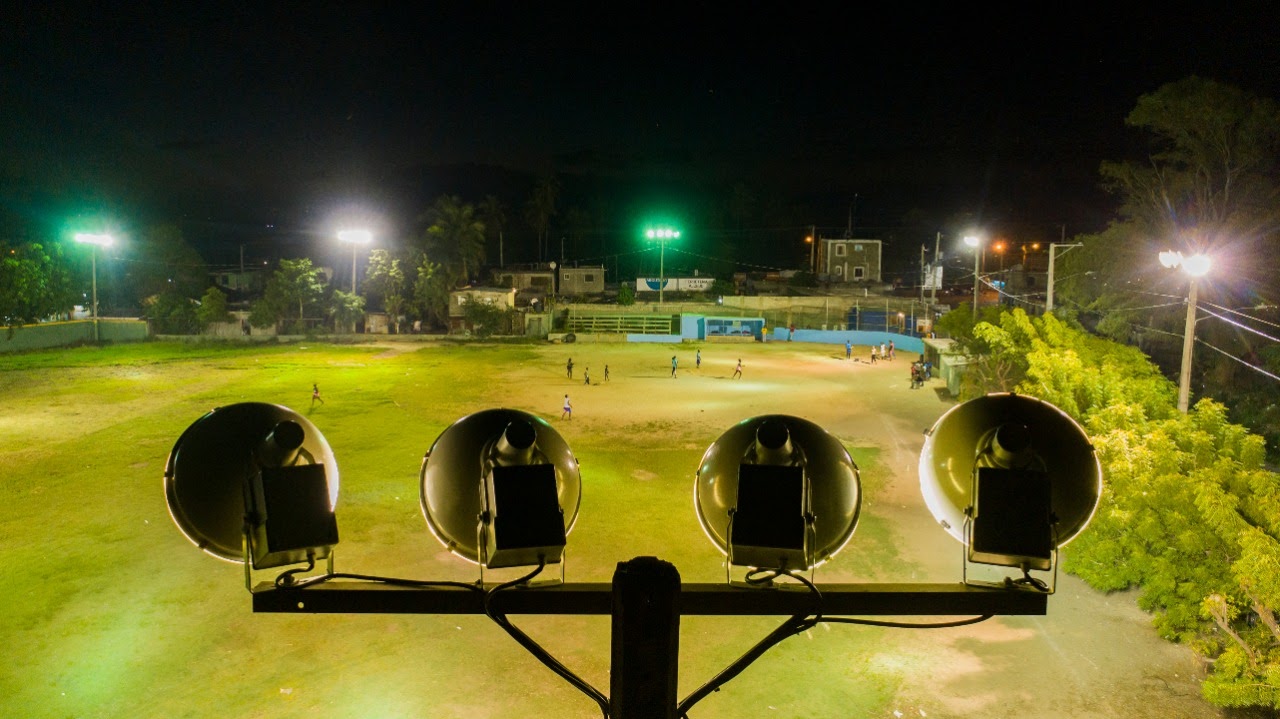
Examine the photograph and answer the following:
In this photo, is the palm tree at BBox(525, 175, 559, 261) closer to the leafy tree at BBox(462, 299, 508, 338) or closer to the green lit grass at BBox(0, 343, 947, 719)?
the leafy tree at BBox(462, 299, 508, 338)

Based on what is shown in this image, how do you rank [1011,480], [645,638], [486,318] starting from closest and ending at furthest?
[645,638] → [1011,480] → [486,318]

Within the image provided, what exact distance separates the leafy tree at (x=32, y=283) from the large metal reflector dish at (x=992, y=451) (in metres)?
64.3

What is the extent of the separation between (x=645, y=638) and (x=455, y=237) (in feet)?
252

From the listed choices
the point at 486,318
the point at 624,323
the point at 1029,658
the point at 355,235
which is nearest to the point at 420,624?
the point at 1029,658

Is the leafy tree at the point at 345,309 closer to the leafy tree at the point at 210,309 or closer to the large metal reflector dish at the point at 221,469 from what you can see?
the leafy tree at the point at 210,309

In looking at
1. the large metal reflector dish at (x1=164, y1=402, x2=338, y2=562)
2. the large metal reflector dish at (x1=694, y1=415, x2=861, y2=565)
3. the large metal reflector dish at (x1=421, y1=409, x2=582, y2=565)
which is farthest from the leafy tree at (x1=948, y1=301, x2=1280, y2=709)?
the large metal reflector dish at (x1=164, y1=402, x2=338, y2=562)

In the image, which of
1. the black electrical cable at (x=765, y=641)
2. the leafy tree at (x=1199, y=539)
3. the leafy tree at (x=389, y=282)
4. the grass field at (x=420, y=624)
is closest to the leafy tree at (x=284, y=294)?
the leafy tree at (x=389, y=282)

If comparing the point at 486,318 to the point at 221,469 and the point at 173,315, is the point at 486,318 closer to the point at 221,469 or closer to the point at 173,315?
the point at 173,315

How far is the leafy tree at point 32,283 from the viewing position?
4941 cm

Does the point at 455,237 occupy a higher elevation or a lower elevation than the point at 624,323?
higher

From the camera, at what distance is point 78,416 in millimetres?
28188

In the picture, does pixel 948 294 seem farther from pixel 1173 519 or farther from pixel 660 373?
pixel 1173 519

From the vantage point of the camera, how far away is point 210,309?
194ft

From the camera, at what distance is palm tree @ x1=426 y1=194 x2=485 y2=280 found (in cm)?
7271
